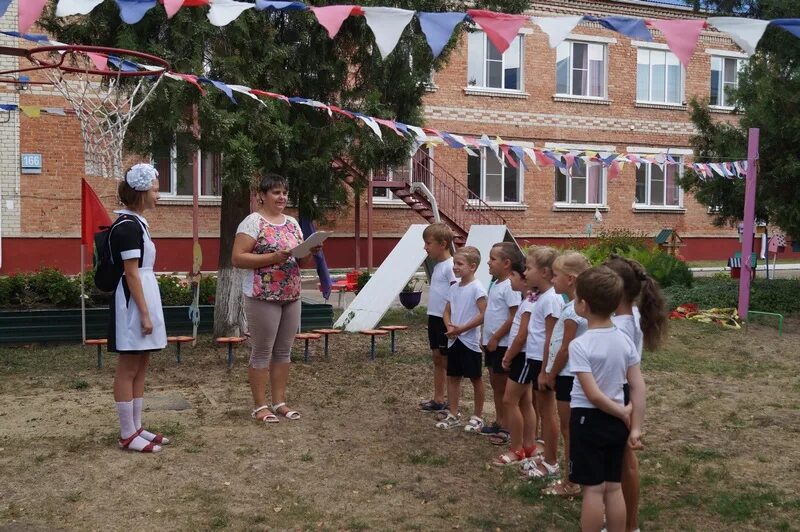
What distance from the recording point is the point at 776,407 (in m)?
7.16

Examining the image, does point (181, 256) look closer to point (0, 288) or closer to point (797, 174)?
point (0, 288)

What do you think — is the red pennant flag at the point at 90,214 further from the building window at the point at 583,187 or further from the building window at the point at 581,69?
the building window at the point at 581,69

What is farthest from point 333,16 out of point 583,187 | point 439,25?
point 583,187

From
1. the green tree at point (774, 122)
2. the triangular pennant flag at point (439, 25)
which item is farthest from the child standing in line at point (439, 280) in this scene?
the green tree at point (774, 122)

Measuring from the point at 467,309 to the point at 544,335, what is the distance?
1042 millimetres

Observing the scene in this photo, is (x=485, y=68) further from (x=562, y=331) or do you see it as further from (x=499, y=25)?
(x=562, y=331)

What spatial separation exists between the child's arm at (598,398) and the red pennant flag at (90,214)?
6741 millimetres

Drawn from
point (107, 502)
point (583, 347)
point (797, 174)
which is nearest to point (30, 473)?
point (107, 502)

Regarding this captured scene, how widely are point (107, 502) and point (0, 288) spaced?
668 cm

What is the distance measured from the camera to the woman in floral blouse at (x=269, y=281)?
5.99 metres

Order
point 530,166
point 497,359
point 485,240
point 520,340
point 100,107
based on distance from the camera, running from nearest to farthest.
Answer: point 520,340
point 497,359
point 100,107
point 485,240
point 530,166

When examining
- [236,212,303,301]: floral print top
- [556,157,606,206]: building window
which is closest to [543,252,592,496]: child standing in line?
[236,212,303,301]: floral print top

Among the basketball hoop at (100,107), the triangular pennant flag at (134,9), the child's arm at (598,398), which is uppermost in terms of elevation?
the triangular pennant flag at (134,9)

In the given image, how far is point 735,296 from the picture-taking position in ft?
45.1
